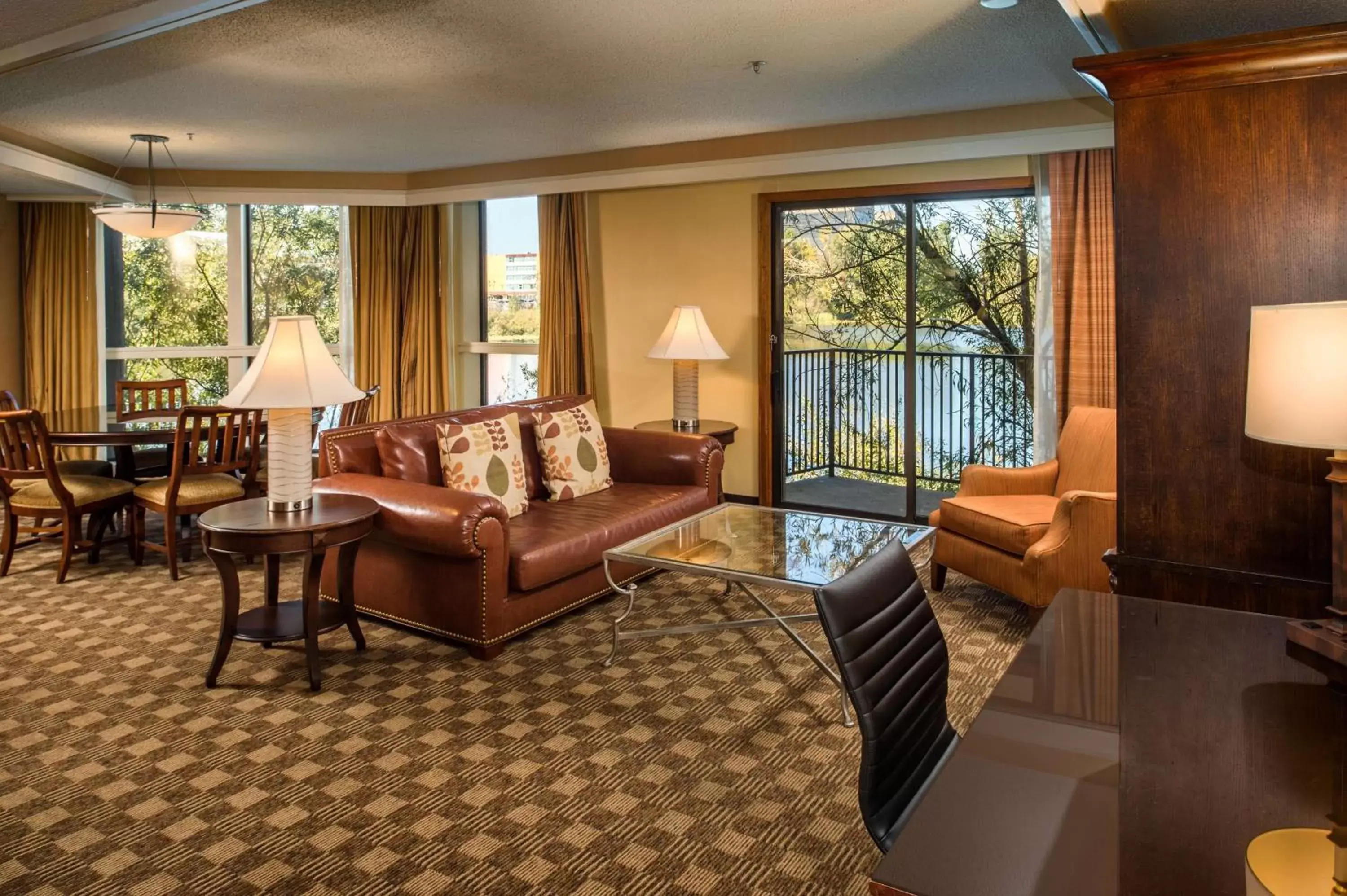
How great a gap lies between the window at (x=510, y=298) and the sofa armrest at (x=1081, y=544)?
454 cm

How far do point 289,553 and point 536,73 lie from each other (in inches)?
96.5

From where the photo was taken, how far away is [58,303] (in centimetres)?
732

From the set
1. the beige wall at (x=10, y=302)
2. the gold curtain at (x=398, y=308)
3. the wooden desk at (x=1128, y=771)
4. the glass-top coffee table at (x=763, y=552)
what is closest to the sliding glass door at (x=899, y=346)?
the glass-top coffee table at (x=763, y=552)

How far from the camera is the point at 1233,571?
2.43 m

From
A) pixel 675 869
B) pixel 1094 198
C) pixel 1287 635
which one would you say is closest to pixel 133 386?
pixel 675 869

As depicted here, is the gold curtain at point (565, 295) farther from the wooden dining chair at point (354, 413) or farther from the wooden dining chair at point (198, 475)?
the wooden dining chair at point (198, 475)

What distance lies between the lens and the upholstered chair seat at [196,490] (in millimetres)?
4777

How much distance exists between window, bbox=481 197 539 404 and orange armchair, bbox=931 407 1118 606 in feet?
12.7

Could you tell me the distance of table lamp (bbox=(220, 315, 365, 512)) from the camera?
132 inches

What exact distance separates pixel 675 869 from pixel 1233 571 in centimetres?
156

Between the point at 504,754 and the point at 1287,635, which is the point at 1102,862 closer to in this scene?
the point at 1287,635

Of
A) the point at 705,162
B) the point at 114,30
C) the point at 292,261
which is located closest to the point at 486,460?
the point at 114,30

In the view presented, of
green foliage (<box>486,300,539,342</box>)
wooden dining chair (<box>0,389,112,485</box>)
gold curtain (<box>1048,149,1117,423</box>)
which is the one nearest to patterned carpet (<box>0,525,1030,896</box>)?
wooden dining chair (<box>0,389,112,485</box>)

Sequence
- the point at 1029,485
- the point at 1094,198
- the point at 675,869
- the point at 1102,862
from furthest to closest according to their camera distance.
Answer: the point at 1094,198 → the point at 1029,485 → the point at 675,869 → the point at 1102,862
